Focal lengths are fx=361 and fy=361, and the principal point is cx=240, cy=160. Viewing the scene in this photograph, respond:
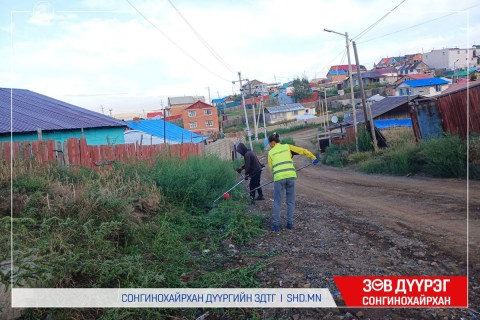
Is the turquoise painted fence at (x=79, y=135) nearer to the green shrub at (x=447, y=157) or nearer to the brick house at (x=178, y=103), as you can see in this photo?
the green shrub at (x=447, y=157)

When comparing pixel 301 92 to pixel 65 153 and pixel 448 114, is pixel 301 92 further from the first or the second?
pixel 65 153

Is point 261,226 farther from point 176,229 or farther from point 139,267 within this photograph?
point 139,267

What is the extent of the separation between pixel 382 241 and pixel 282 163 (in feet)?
6.62

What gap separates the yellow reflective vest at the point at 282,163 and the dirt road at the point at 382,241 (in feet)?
3.22

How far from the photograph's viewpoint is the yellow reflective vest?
6.23 meters

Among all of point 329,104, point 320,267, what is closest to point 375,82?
point 329,104

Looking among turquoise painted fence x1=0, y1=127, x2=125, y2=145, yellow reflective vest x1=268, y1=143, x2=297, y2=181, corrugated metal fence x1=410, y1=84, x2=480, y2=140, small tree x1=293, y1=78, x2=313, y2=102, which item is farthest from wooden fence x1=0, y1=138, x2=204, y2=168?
small tree x1=293, y1=78, x2=313, y2=102

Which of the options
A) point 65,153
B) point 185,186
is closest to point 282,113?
point 65,153

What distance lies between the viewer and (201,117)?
60.3 meters

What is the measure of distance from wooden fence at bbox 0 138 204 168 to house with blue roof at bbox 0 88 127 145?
1431 millimetres

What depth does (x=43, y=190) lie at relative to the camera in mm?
6371

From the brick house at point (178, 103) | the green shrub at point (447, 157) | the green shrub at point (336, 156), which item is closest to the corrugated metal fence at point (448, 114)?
the green shrub at point (447, 157)

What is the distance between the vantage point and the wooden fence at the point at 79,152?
8383 millimetres

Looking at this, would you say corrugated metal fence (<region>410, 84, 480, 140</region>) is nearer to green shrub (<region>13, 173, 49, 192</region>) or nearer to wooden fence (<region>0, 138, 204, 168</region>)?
wooden fence (<region>0, 138, 204, 168</region>)
